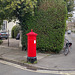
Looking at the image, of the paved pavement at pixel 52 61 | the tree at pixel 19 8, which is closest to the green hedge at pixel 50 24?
the tree at pixel 19 8

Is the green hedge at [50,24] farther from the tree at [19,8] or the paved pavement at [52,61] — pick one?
the paved pavement at [52,61]

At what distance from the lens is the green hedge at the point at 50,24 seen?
867 centimetres

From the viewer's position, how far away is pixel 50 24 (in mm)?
8750

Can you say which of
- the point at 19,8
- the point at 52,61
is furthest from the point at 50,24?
the point at 52,61

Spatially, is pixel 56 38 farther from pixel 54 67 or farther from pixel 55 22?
pixel 54 67

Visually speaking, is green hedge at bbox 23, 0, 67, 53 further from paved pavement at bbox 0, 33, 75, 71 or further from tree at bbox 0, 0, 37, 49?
paved pavement at bbox 0, 33, 75, 71

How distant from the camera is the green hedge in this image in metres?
8.67

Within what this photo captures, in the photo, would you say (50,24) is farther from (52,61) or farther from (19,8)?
(52,61)

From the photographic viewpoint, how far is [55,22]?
28.5 feet

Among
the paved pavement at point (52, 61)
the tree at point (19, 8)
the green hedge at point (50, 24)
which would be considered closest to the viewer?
the paved pavement at point (52, 61)

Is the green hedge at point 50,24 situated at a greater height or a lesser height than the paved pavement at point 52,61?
greater

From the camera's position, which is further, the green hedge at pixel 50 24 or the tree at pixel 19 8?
the green hedge at pixel 50 24

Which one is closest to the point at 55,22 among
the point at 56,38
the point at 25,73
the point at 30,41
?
the point at 56,38

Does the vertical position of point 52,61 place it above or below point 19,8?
below
